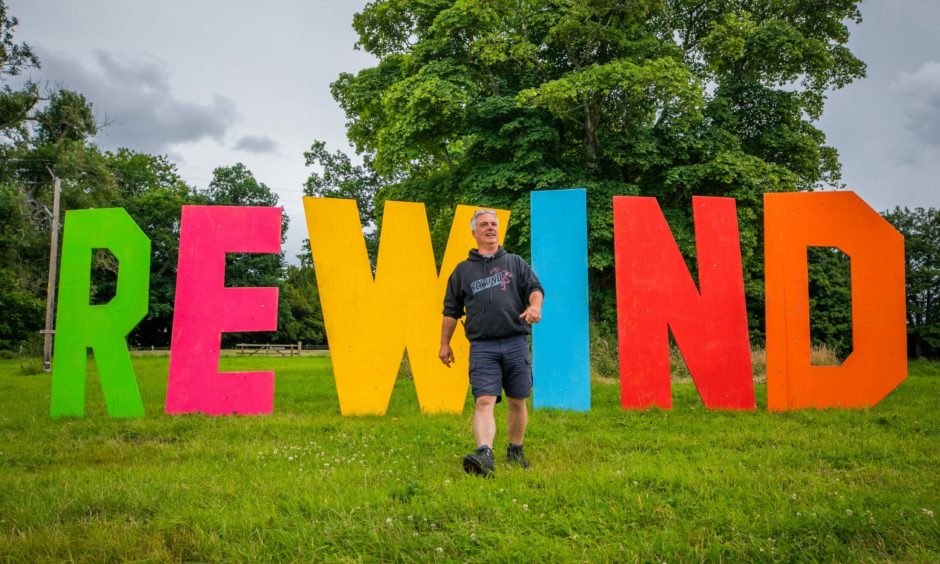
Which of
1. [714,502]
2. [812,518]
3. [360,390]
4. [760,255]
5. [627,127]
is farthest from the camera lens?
[760,255]

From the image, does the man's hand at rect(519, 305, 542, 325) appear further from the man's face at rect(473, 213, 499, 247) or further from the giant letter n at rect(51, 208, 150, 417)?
the giant letter n at rect(51, 208, 150, 417)

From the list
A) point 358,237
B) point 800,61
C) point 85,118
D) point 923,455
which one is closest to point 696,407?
point 923,455

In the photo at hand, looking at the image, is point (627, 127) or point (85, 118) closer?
point (627, 127)

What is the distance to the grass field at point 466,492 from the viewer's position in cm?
311

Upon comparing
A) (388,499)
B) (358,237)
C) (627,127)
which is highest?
(627,127)

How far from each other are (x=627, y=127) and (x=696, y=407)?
12839mm

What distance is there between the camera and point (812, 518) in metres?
3.33

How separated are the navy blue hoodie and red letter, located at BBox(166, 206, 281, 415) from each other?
353 cm

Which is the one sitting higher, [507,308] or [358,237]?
[358,237]

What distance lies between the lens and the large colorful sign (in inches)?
296

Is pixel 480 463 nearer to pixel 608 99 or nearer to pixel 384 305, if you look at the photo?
pixel 384 305

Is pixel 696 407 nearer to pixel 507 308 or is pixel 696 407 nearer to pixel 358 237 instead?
pixel 507 308

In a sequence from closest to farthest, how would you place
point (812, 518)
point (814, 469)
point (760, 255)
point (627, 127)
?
point (812, 518), point (814, 469), point (627, 127), point (760, 255)

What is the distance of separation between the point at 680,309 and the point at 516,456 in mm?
4024
